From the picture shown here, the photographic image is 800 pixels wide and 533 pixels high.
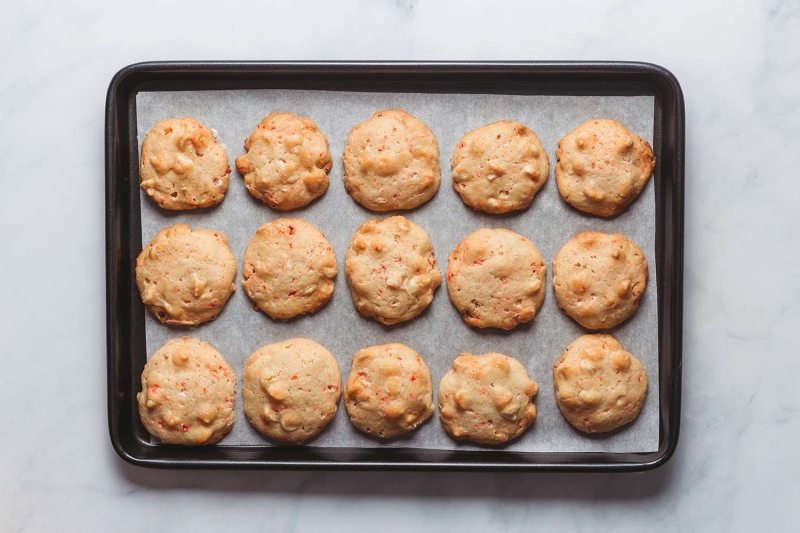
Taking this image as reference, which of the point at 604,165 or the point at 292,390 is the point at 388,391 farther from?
the point at 604,165

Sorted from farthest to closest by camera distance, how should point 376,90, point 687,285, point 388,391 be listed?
point 687,285
point 376,90
point 388,391

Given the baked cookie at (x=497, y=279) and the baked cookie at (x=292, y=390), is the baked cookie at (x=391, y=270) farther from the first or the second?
the baked cookie at (x=292, y=390)

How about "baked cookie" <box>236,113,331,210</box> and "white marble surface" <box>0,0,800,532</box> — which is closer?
"baked cookie" <box>236,113,331,210</box>

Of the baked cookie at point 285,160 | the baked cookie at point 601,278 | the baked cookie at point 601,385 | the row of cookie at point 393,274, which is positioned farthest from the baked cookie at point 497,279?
the baked cookie at point 285,160

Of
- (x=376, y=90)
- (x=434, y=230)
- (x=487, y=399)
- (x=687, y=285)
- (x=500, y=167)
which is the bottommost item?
(x=487, y=399)

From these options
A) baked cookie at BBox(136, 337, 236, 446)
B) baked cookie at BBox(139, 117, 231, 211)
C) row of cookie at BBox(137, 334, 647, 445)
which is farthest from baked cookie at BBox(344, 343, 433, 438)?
baked cookie at BBox(139, 117, 231, 211)

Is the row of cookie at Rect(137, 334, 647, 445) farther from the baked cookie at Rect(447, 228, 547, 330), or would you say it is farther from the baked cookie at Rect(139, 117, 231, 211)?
the baked cookie at Rect(139, 117, 231, 211)

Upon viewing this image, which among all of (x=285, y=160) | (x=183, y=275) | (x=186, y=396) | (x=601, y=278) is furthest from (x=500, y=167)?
(x=186, y=396)
